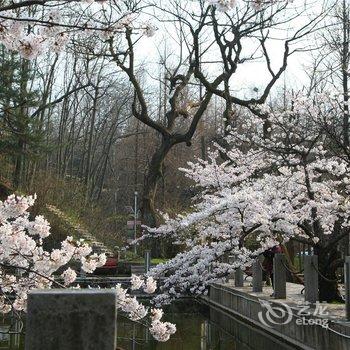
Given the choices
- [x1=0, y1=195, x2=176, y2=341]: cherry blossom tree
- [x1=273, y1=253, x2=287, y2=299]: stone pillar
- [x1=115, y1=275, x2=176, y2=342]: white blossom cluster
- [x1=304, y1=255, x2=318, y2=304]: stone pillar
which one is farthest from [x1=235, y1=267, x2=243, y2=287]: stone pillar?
[x1=0, y1=195, x2=176, y2=341]: cherry blossom tree

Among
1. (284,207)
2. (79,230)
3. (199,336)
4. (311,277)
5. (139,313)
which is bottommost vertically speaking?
(199,336)

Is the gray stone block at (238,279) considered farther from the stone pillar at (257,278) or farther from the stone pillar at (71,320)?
the stone pillar at (71,320)

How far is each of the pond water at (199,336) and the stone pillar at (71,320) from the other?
27.0 feet

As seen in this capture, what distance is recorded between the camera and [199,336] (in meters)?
14.8

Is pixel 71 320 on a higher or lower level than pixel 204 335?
higher

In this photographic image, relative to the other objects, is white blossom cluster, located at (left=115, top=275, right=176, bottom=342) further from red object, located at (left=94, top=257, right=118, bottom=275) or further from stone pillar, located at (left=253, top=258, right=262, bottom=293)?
red object, located at (left=94, top=257, right=118, bottom=275)

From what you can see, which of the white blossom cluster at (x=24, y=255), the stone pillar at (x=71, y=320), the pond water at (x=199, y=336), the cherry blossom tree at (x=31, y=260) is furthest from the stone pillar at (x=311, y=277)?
the stone pillar at (x=71, y=320)

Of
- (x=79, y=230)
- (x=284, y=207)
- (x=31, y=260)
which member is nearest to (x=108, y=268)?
(x=79, y=230)

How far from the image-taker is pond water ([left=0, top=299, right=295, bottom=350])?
13.1 metres

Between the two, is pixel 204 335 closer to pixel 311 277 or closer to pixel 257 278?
pixel 257 278

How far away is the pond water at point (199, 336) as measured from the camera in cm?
1306

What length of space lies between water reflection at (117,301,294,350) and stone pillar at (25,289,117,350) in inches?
336

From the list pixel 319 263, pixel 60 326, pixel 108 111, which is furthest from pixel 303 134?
pixel 108 111

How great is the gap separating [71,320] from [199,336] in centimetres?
1263
